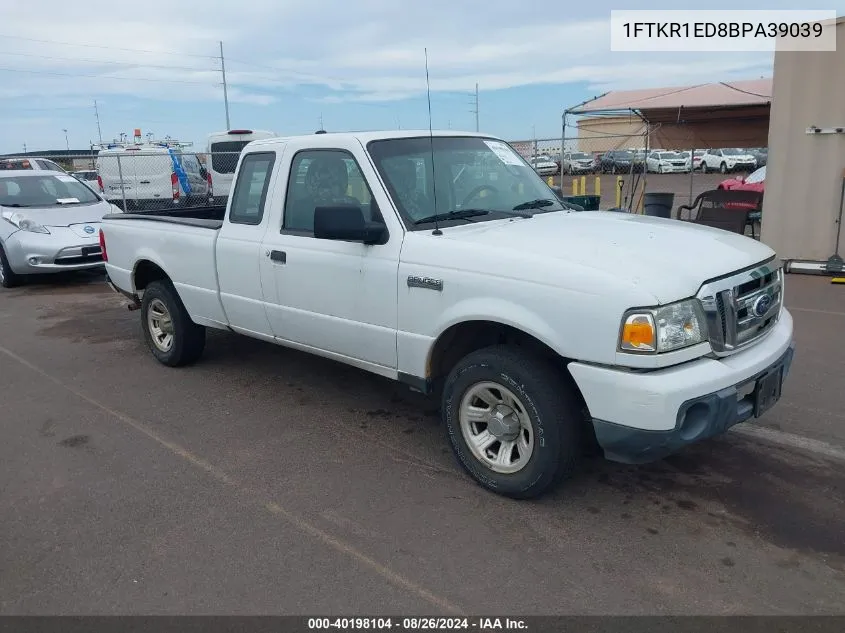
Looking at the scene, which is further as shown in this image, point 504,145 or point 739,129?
point 739,129

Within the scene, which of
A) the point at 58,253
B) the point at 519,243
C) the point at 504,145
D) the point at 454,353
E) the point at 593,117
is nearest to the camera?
the point at 519,243

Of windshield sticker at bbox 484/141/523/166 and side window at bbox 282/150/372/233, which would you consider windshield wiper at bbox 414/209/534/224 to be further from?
windshield sticker at bbox 484/141/523/166

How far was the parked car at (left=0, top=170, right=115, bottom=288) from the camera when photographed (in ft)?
33.8

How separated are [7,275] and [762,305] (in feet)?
34.9

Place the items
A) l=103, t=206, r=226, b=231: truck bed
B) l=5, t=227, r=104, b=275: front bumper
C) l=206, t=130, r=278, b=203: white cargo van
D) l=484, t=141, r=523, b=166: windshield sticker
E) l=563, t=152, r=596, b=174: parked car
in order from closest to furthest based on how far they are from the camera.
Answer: l=484, t=141, r=523, b=166: windshield sticker < l=103, t=206, r=226, b=231: truck bed < l=5, t=227, r=104, b=275: front bumper < l=206, t=130, r=278, b=203: white cargo van < l=563, t=152, r=596, b=174: parked car

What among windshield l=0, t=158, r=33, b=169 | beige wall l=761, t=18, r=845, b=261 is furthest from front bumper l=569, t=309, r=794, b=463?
windshield l=0, t=158, r=33, b=169

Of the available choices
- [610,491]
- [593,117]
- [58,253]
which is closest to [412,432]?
[610,491]

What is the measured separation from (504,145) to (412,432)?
2176 mm

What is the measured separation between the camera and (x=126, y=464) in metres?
4.35

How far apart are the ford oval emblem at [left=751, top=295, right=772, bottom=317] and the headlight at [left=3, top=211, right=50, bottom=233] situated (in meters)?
9.98

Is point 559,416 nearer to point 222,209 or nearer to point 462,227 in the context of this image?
point 462,227

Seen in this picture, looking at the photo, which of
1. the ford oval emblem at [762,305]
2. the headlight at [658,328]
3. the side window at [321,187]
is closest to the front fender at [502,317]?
the headlight at [658,328]

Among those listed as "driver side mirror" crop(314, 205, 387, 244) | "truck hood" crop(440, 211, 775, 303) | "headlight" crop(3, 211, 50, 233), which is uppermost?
"driver side mirror" crop(314, 205, 387, 244)

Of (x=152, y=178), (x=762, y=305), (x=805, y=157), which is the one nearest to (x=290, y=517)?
(x=762, y=305)
